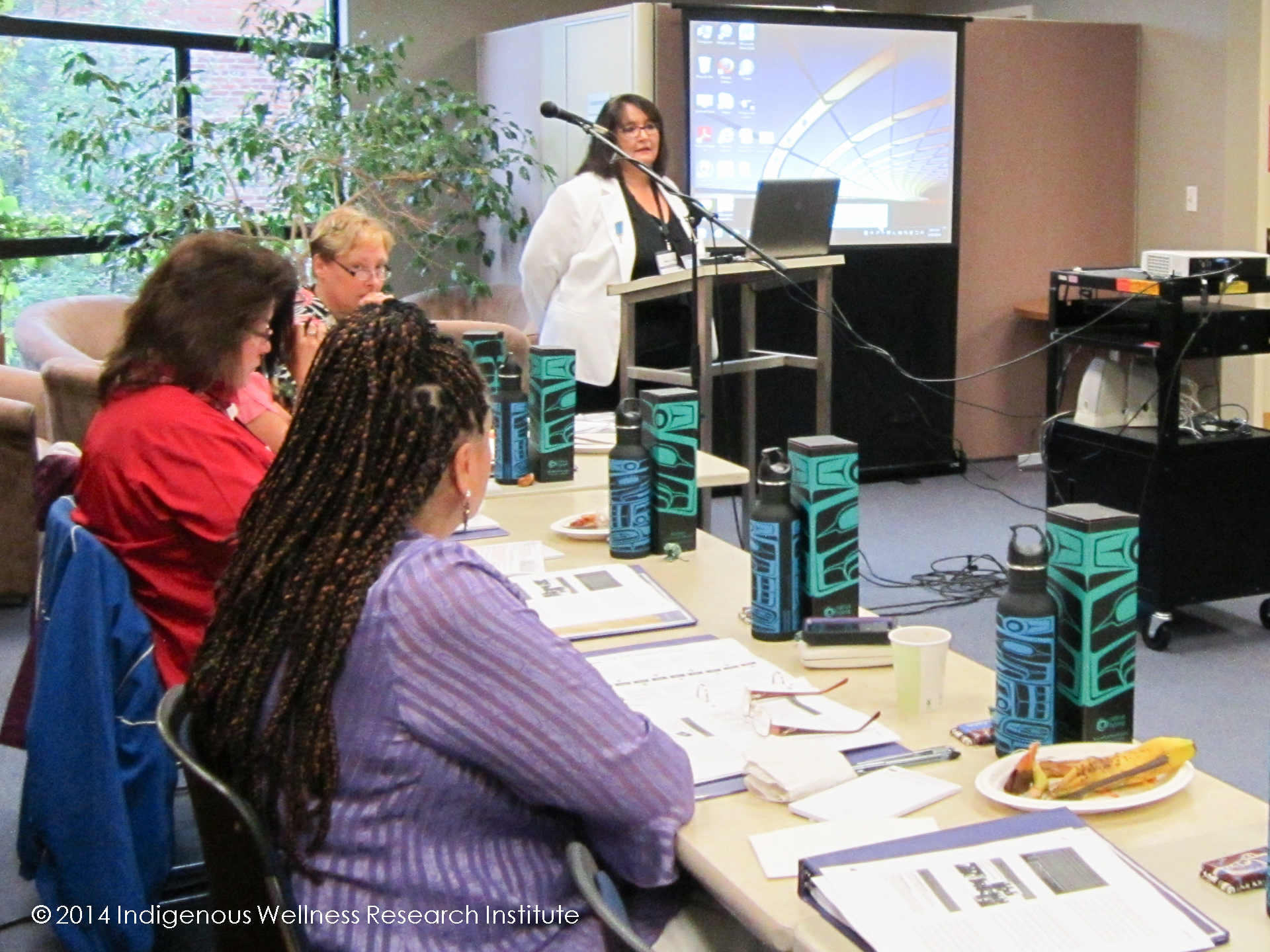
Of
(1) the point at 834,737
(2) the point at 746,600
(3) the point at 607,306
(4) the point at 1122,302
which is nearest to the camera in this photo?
(1) the point at 834,737

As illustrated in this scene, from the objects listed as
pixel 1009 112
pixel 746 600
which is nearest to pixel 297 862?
pixel 746 600

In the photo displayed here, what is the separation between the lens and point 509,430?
2777mm

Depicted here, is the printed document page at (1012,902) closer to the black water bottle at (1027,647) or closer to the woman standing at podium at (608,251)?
the black water bottle at (1027,647)

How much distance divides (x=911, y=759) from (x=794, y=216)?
2.55 m

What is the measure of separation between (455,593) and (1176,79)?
5.86m

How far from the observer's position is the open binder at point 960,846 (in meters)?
1.07

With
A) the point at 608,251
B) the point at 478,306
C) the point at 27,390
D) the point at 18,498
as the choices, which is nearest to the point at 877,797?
the point at 608,251

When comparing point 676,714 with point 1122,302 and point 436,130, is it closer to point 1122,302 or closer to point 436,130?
point 1122,302

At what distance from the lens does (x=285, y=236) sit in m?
5.88

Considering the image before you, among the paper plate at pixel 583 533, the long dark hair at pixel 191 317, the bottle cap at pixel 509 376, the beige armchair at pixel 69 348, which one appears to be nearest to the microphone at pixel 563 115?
the bottle cap at pixel 509 376

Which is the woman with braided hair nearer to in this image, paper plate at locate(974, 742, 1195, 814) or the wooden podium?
paper plate at locate(974, 742, 1195, 814)

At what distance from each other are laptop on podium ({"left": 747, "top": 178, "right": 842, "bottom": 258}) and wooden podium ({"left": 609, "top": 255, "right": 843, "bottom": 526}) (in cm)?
5

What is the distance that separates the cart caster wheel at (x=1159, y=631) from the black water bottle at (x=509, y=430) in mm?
1900

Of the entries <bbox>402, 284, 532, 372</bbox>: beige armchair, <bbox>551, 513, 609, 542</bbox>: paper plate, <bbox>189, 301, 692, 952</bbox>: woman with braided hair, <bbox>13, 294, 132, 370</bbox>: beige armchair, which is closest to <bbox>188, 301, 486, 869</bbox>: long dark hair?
<bbox>189, 301, 692, 952</bbox>: woman with braided hair
